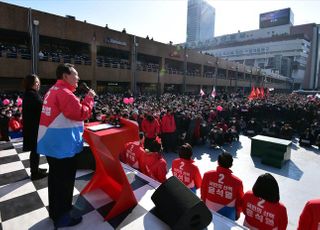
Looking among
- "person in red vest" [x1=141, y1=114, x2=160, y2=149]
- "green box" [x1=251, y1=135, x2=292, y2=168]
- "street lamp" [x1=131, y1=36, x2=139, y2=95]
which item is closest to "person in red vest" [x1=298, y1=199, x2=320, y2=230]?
"person in red vest" [x1=141, y1=114, x2=160, y2=149]

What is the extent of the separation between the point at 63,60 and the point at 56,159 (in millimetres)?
20684

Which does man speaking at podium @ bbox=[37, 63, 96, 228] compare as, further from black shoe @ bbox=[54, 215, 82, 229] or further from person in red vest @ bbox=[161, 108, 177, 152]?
person in red vest @ bbox=[161, 108, 177, 152]

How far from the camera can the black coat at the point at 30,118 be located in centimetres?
332

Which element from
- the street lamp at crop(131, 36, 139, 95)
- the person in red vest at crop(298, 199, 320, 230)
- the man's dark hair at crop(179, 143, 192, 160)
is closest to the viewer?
the person in red vest at crop(298, 199, 320, 230)

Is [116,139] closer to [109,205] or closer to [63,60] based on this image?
[109,205]

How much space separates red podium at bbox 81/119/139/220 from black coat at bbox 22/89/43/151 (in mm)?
1112

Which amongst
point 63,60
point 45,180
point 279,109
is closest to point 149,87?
point 63,60

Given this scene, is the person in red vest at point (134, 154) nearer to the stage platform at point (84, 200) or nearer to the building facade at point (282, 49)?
the stage platform at point (84, 200)

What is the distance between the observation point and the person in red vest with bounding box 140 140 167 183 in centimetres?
402

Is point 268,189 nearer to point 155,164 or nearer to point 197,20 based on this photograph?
point 155,164

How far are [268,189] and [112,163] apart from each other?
2.01 meters

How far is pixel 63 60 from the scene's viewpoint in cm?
2038

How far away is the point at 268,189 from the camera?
8.34ft

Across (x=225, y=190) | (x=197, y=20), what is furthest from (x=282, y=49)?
(x=197, y=20)
